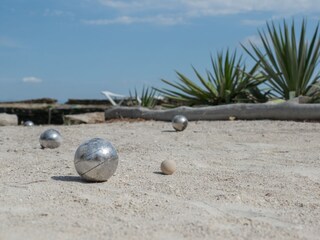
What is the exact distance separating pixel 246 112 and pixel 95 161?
5.70 metres

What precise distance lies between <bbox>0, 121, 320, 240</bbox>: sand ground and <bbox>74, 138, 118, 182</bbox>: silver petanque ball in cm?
7

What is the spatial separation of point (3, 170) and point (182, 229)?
6.50ft

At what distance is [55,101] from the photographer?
2105 cm

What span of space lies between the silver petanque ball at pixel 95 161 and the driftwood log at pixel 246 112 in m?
5.28

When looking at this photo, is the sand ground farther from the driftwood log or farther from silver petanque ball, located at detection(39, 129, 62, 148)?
the driftwood log

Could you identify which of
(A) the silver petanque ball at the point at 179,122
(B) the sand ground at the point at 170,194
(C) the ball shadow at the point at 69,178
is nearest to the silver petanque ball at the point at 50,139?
(B) the sand ground at the point at 170,194

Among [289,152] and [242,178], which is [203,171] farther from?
[289,152]

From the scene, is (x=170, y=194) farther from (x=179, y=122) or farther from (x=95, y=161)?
(x=179, y=122)

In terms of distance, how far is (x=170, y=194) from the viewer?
2.96m

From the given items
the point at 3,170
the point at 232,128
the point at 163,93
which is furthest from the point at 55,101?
the point at 3,170

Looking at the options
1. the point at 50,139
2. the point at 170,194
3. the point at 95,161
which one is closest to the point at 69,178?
the point at 95,161

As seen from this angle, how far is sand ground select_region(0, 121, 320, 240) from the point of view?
2244mm

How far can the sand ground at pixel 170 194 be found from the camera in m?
2.24

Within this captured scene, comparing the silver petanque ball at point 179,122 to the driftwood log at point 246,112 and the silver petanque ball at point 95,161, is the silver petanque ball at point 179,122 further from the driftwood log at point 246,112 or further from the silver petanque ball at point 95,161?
the silver petanque ball at point 95,161
